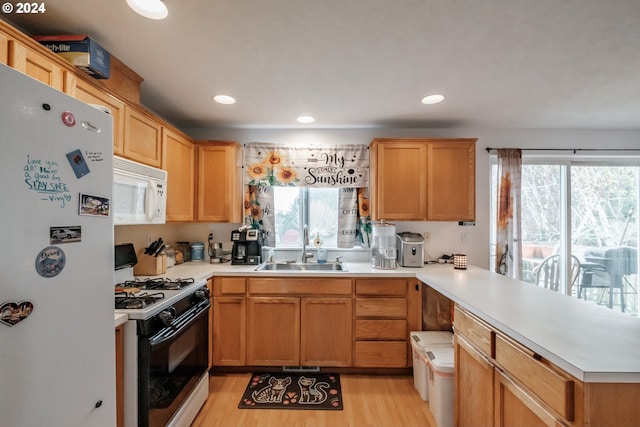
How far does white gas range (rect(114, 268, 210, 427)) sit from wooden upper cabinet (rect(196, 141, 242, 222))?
34.6 inches

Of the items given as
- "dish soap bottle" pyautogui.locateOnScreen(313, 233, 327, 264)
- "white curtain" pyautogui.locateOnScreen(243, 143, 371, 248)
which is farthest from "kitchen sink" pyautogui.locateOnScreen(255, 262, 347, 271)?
"white curtain" pyautogui.locateOnScreen(243, 143, 371, 248)

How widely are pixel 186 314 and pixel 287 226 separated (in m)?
1.50

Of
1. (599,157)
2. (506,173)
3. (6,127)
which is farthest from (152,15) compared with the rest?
(599,157)

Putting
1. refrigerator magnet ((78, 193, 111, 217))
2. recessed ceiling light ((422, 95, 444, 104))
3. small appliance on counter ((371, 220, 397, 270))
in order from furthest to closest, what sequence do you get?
1. small appliance on counter ((371, 220, 397, 270))
2. recessed ceiling light ((422, 95, 444, 104))
3. refrigerator magnet ((78, 193, 111, 217))

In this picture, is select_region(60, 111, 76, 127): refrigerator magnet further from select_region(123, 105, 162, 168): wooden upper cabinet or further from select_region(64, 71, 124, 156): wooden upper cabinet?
select_region(123, 105, 162, 168): wooden upper cabinet

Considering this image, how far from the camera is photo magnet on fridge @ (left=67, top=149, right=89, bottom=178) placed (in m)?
0.89

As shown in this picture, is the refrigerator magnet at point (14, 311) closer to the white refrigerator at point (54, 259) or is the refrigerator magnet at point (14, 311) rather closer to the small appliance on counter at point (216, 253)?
the white refrigerator at point (54, 259)

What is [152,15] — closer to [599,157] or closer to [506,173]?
[506,173]

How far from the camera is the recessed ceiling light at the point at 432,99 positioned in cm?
217

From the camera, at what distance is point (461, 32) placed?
1.39 meters

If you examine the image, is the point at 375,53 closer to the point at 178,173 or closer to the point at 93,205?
the point at 93,205

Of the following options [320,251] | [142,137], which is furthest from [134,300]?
[320,251]

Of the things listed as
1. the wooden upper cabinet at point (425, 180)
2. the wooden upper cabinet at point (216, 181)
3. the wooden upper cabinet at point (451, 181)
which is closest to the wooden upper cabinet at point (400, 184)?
the wooden upper cabinet at point (425, 180)

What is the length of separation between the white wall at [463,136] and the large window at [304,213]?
0.55 meters
